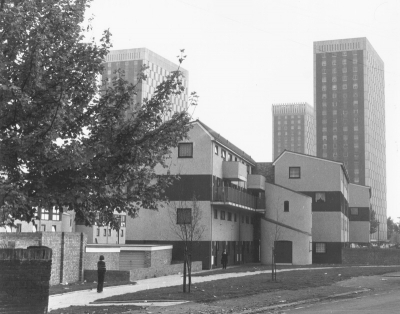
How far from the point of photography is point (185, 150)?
43.0 m

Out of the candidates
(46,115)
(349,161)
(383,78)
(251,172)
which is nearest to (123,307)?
(46,115)

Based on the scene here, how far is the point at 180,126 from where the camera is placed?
13.9 metres

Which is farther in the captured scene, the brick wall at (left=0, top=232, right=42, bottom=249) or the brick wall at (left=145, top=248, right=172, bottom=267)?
the brick wall at (left=145, top=248, right=172, bottom=267)

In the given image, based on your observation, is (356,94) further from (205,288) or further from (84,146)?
(84,146)

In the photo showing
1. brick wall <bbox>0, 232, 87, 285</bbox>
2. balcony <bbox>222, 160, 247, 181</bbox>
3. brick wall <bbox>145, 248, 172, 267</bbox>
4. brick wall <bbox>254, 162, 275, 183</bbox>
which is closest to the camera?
brick wall <bbox>0, 232, 87, 285</bbox>

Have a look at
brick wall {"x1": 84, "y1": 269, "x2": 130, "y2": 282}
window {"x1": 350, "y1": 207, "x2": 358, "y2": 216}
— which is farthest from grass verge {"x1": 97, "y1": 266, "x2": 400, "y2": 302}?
window {"x1": 350, "y1": 207, "x2": 358, "y2": 216}

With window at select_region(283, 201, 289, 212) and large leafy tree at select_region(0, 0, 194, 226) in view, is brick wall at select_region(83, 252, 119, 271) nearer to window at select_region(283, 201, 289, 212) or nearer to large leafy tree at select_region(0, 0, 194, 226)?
large leafy tree at select_region(0, 0, 194, 226)

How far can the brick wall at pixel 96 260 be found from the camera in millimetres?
27875

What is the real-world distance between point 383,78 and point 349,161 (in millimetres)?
40373

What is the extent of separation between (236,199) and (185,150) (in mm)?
6011

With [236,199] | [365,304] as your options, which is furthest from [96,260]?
[236,199]

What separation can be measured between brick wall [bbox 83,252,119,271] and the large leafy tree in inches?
569

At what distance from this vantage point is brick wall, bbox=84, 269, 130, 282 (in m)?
27.4

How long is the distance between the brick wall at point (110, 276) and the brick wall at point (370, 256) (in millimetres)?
33342
